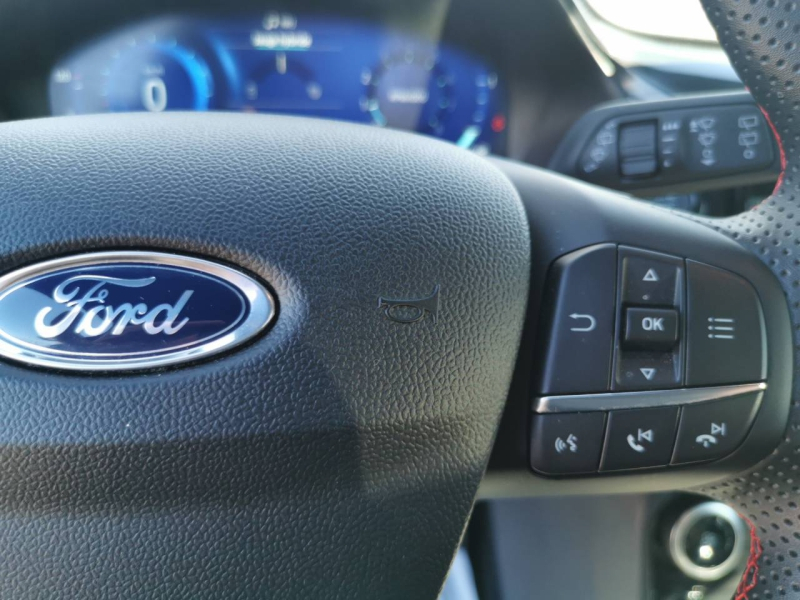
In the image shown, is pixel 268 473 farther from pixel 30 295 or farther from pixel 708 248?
pixel 708 248

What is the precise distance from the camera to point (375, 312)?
1.91 feet

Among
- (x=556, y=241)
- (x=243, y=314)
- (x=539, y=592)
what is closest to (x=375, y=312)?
(x=243, y=314)

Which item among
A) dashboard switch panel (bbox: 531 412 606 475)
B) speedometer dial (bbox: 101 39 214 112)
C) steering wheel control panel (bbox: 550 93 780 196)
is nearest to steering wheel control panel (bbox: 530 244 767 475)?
dashboard switch panel (bbox: 531 412 606 475)

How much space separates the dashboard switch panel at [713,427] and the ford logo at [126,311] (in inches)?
13.7

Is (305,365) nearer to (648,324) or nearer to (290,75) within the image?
(648,324)

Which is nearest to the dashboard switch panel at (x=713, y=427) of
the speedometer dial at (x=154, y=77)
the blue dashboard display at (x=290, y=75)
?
the blue dashboard display at (x=290, y=75)

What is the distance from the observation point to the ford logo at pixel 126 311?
0.55m

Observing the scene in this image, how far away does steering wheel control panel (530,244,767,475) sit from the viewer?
25.5 inches

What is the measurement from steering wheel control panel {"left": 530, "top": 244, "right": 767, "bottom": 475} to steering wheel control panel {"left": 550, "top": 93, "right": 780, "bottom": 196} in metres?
0.96

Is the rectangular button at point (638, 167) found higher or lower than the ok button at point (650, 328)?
lower

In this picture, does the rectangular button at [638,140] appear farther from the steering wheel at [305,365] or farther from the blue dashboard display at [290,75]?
the steering wheel at [305,365]

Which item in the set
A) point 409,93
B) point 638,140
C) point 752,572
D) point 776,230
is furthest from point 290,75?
point 752,572

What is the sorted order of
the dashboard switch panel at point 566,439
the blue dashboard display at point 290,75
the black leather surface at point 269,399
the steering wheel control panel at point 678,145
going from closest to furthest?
the black leather surface at point 269,399 → the dashboard switch panel at point 566,439 → the steering wheel control panel at point 678,145 → the blue dashboard display at point 290,75

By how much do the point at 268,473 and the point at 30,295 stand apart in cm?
20
